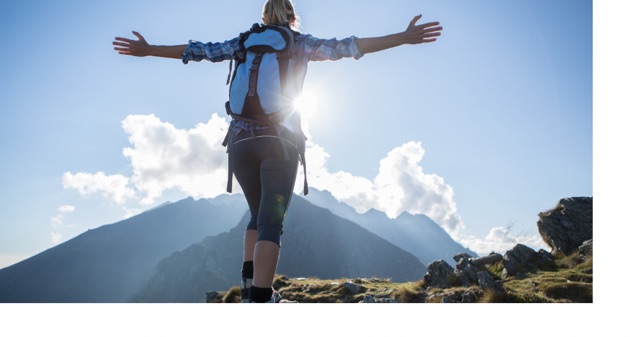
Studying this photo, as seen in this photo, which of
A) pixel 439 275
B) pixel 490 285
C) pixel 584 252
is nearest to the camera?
Result: pixel 490 285

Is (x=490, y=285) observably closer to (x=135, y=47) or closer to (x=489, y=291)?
(x=489, y=291)

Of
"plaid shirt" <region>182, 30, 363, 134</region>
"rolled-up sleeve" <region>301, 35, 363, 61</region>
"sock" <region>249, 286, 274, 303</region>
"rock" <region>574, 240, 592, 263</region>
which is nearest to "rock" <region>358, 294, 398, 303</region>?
"rock" <region>574, 240, 592, 263</region>

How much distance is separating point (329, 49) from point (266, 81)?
0.68 meters

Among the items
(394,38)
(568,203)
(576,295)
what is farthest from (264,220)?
(568,203)

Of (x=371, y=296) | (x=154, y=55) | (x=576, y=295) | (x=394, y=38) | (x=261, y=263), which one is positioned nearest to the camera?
(x=261, y=263)

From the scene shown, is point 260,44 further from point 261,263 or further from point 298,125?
point 261,263

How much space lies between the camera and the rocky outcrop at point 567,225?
15.6m

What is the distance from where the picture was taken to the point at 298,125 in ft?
11.5

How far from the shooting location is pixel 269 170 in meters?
3.23

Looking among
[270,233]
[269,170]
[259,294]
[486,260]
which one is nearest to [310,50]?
[269,170]

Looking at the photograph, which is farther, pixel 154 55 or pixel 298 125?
pixel 154 55

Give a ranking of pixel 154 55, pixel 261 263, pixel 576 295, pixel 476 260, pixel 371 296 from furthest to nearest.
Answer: pixel 476 260 < pixel 371 296 < pixel 576 295 < pixel 154 55 < pixel 261 263
